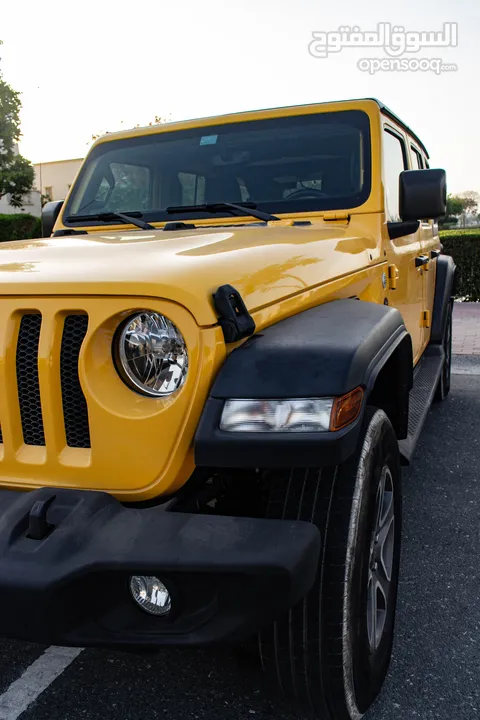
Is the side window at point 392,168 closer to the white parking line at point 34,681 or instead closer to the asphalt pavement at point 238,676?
the asphalt pavement at point 238,676

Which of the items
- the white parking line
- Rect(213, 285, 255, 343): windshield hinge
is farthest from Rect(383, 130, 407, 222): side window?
the white parking line

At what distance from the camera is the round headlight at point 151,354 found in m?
1.69

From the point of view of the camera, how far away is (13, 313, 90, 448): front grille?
172 cm

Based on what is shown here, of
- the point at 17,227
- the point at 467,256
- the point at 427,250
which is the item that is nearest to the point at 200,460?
the point at 427,250

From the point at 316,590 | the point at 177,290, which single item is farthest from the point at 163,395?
the point at 316,590

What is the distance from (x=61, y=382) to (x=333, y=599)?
885mm

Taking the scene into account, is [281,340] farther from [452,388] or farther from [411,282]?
[452,388]

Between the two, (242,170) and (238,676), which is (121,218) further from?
Answer: (238,676)

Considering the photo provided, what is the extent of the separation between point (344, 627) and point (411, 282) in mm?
2523

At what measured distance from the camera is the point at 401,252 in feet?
11.8

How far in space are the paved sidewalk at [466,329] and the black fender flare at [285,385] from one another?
20.7 ft

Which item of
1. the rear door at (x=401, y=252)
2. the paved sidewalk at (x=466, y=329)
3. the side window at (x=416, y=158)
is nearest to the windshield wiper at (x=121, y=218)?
the rear door at (x=401, y=252)

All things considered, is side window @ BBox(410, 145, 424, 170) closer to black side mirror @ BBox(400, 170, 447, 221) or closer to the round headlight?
black side mirror @ BBox(400, 170, 447, 221)

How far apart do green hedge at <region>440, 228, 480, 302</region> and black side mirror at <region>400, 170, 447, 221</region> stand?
354 inches
